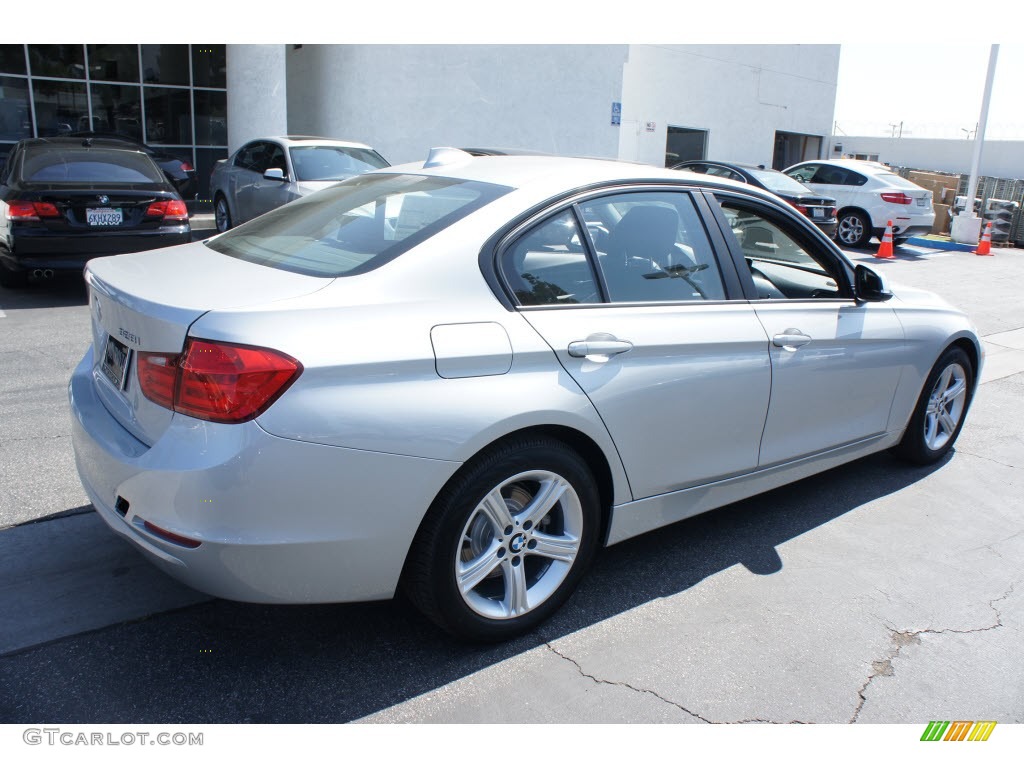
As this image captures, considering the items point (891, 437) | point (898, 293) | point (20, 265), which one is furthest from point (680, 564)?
point (20, 265)

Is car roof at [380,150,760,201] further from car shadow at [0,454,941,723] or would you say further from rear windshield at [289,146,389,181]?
rear windshield at [289,146,389,181]

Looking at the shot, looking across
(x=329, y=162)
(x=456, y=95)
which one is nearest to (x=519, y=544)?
(x=329, y=162)

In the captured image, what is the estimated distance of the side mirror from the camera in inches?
163

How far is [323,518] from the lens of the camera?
2.47 metres

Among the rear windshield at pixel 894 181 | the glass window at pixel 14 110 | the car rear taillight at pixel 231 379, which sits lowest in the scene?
the car rear taillight at pixel 231 379

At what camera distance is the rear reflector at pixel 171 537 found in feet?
7.98

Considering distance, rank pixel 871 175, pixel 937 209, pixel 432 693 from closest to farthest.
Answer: pixel 432 693
pixel 871 175
pixel 937 209

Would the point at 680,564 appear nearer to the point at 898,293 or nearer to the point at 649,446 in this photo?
the point at 649,446

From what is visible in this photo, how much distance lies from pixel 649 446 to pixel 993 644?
1500mm

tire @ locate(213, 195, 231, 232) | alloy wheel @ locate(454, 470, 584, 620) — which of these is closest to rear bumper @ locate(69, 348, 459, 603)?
alloy wheel @ locate(454, 470, 584, 620)

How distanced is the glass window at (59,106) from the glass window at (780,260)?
48.7ft

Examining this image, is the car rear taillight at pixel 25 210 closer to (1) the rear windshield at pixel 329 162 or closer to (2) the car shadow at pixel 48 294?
(2) the car shadow at pixel 48 294

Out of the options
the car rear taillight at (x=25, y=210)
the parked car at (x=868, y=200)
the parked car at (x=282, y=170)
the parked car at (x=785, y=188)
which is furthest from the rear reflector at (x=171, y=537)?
the parked car at (x=868, y=200)

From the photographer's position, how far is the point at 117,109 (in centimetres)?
1617
